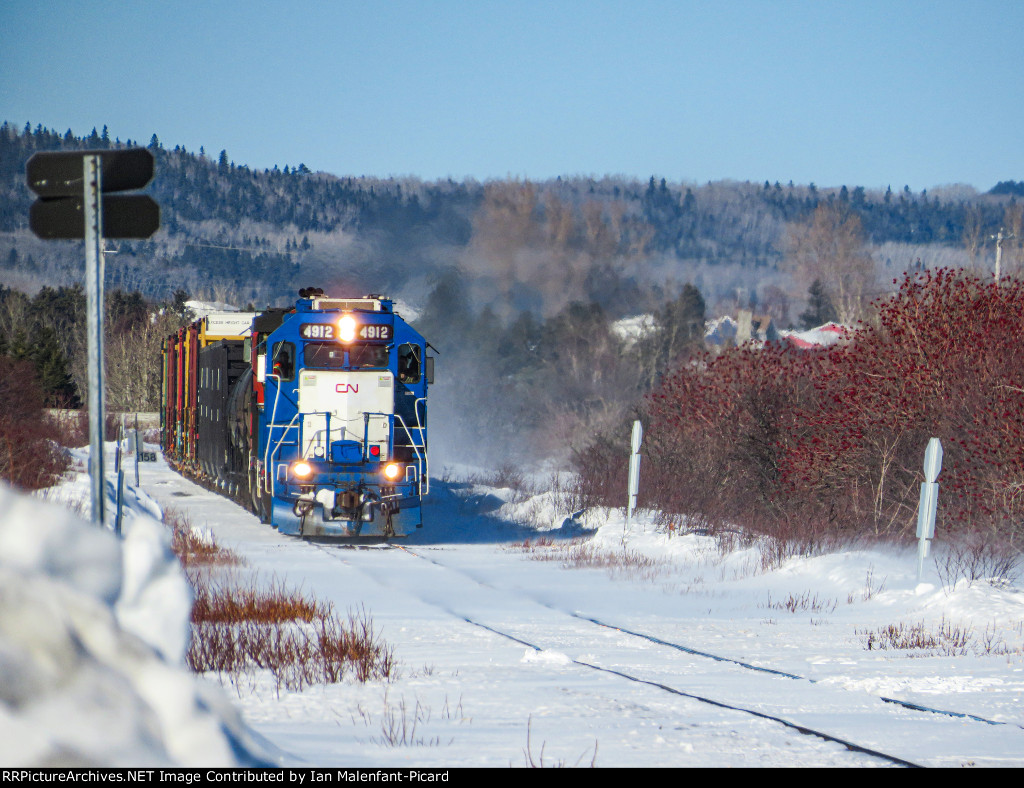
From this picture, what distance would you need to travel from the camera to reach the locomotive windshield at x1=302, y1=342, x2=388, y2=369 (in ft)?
62.8

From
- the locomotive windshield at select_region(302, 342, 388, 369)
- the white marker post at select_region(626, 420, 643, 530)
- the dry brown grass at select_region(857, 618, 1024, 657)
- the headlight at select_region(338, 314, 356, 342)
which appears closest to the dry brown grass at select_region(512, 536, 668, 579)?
the white marker post at select_region(626, 420, 643, 530)

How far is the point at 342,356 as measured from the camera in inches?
758

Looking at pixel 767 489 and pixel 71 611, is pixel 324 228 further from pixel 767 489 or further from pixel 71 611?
pixel 71 611

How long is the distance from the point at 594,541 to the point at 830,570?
223 inches

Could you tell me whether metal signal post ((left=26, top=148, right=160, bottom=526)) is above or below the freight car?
above

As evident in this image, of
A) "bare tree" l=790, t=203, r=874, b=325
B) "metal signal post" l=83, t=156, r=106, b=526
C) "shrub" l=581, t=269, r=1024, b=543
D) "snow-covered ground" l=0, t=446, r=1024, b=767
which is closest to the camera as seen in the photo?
"snow-covered ground" l=0, t=446, r=1024, b=767

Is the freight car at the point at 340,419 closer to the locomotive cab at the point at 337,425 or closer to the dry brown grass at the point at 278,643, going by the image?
the locomotive cab at the point at 337,425

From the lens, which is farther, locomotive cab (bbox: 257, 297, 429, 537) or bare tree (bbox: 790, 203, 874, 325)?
bare tree (bbox: 790, 203, 874, 325)

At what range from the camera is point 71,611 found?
2.60 metres

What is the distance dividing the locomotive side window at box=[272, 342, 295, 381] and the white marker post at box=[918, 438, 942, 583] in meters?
9.95

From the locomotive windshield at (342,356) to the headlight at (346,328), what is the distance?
0.23 metres

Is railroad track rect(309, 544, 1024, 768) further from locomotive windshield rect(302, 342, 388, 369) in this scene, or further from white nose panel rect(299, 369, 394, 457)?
locomotive windshield rect(302, 342, 388, 369)

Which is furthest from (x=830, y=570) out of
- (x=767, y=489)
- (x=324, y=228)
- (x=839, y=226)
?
(x=839, y=226)

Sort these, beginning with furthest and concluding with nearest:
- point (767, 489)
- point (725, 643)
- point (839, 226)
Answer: point (839, 226) < point (767, 489) < point (725, 643)
